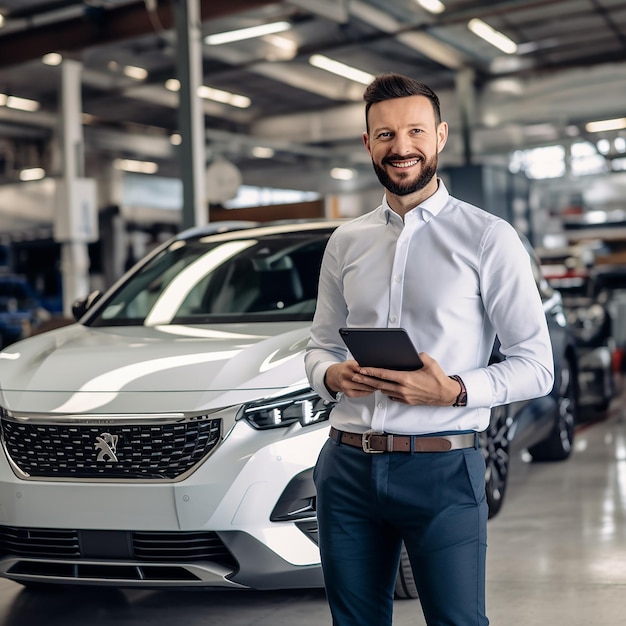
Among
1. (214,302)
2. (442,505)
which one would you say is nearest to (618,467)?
(214,302)

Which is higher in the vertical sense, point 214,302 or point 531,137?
point 531,137

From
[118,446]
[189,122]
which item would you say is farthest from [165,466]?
[189,122]

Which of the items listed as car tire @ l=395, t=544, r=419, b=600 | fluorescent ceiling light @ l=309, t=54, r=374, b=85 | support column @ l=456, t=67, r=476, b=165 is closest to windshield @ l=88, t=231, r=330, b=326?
car tire @ l=395, t=544, r=419, b=600

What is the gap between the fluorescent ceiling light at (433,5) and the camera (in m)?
12.9

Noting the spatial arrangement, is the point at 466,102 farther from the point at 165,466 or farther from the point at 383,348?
the point at 383,348

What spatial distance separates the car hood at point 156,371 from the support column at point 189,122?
19.3 ft

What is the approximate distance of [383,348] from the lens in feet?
6.31

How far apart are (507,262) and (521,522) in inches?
139

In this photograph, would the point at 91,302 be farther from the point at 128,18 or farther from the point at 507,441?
the point at 128,18

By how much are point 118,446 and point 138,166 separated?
2492 cm

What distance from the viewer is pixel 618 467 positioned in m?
6.73

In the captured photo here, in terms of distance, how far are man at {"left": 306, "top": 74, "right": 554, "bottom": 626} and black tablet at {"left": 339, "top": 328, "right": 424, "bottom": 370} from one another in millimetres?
20

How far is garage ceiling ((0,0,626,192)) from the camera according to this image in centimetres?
1264

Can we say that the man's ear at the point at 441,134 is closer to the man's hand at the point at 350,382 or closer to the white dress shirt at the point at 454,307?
the white dress shirt at the point at 454,307
